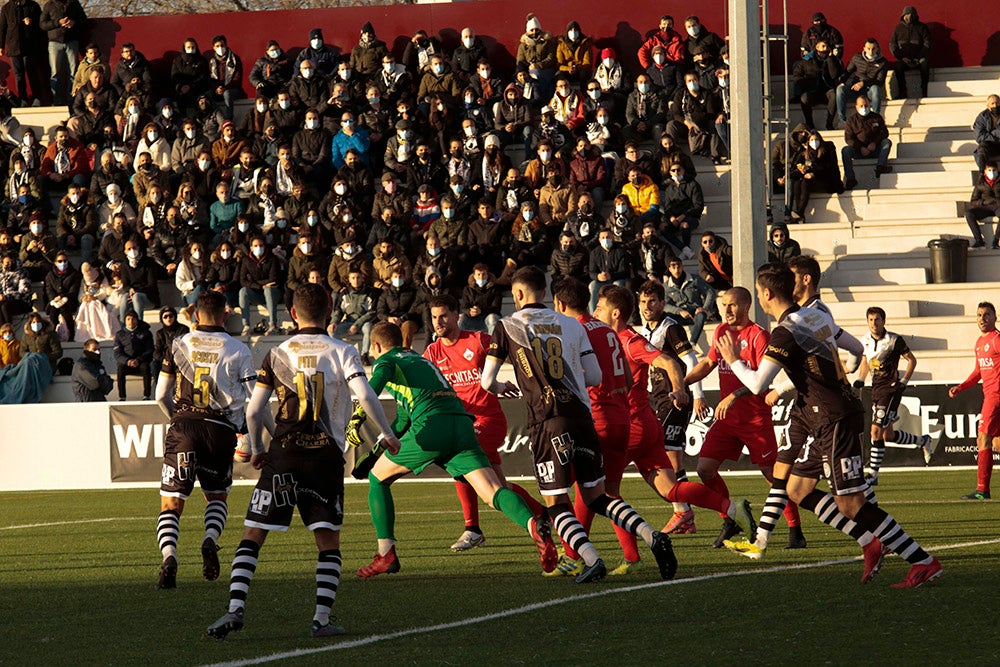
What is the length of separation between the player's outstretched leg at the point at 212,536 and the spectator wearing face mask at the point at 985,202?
1695 centimetres

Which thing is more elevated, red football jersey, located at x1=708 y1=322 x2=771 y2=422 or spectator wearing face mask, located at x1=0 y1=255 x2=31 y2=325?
spectator wearing face mask, located at x1=0 y1=255 x2=31 y2=325

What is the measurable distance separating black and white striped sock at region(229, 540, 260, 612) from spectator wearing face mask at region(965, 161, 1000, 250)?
19.0 metres

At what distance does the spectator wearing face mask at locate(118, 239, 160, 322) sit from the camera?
25094 mm

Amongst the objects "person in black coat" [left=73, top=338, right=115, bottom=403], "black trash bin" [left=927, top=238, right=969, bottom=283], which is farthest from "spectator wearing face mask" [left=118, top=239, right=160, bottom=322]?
"black trash bin" [left=927, top=238, right=969, bottom=283]

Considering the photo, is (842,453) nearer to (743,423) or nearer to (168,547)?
(743,423)

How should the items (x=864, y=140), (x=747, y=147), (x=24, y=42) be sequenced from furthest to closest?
(x=24, y=42), (x=864, y=140), (x=747, y=147)

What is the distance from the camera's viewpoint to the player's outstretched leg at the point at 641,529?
29.8 feet

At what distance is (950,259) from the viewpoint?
23.7 metres

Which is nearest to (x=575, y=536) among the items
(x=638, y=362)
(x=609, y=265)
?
(x=638, y=362)

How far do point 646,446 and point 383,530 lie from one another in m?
2.03

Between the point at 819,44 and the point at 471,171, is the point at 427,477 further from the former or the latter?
the point at 819,44

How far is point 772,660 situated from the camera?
21.6ft

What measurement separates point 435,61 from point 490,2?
4011mm

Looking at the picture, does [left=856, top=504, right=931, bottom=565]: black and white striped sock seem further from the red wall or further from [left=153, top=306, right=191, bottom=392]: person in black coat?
the red wall
